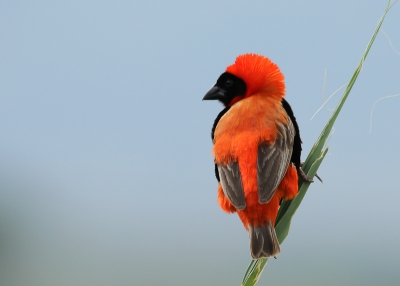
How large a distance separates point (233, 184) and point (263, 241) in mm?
258

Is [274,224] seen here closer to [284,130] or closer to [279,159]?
[279,159]

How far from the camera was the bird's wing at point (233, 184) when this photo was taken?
5.50ft

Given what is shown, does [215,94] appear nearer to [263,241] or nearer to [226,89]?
[226,89]

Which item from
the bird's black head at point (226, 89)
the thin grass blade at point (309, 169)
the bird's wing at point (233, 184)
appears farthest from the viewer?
the bird's black head at point (226, 89)

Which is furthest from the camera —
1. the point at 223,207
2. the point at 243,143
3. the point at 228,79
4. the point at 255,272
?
the point at 228,79

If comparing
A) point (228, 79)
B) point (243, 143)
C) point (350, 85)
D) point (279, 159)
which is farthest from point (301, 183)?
point (228, 79)

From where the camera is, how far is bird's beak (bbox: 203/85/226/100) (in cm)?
207

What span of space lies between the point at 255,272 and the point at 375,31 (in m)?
0.95

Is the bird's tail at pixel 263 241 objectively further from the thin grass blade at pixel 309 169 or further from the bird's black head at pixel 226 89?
the bird's black head at pixel 226 89

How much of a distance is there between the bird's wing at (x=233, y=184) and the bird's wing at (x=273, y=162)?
9cm

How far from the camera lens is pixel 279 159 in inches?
68.3

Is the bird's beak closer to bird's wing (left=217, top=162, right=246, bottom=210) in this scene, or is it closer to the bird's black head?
the bird's black head

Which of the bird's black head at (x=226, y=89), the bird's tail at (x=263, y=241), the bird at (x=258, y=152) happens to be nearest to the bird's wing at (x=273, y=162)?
the bird at (x=258, y=152)

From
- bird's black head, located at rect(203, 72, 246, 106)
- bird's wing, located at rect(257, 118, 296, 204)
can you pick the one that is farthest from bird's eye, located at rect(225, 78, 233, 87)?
bird's wing, located at rect(257, 118, 296, 204)
